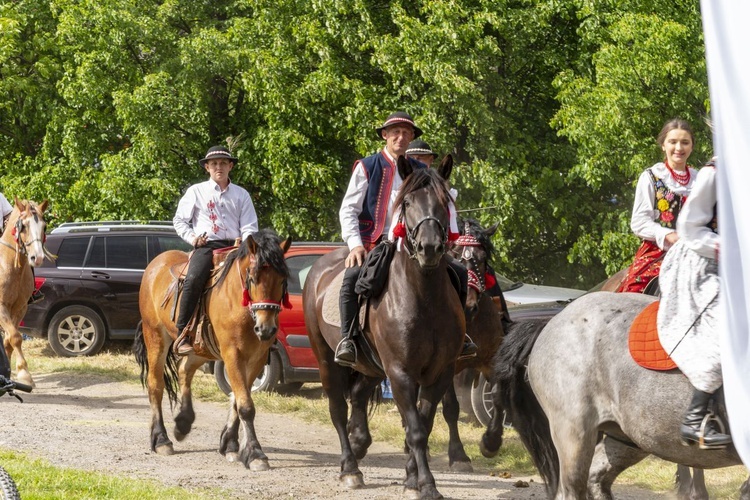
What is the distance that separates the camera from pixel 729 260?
3195 millimetres

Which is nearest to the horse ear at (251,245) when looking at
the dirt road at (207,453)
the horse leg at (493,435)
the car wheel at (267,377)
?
the dirt road at (207,453)

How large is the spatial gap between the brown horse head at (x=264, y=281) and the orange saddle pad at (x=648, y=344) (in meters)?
4.13

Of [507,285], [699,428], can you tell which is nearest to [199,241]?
[507,285]

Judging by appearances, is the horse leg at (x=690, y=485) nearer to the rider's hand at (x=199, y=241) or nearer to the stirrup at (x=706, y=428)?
the stirrup at (x=706, y=428)

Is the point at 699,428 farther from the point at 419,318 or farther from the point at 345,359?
the point at 345,359

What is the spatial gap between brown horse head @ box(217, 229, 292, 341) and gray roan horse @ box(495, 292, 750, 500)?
309cm

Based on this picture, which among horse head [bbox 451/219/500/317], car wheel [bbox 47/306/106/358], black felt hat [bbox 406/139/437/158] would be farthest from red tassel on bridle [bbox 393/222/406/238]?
car wheel [bbox 47/306/106/358]

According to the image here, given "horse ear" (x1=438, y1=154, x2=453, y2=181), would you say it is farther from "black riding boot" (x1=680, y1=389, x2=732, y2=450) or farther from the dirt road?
"black riding boot" (x1=680, y1=389, x2=732, y2=450)

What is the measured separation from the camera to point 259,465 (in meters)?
9.12

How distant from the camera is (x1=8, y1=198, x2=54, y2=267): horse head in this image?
13477 millimetres

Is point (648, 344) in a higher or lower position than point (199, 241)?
lower

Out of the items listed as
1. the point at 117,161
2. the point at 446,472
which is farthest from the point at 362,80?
the point at 446,472

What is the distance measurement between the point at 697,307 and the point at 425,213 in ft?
7.86

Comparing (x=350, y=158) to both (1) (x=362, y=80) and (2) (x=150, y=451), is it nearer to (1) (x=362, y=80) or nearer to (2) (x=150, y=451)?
(1) (x=362, y=80)
